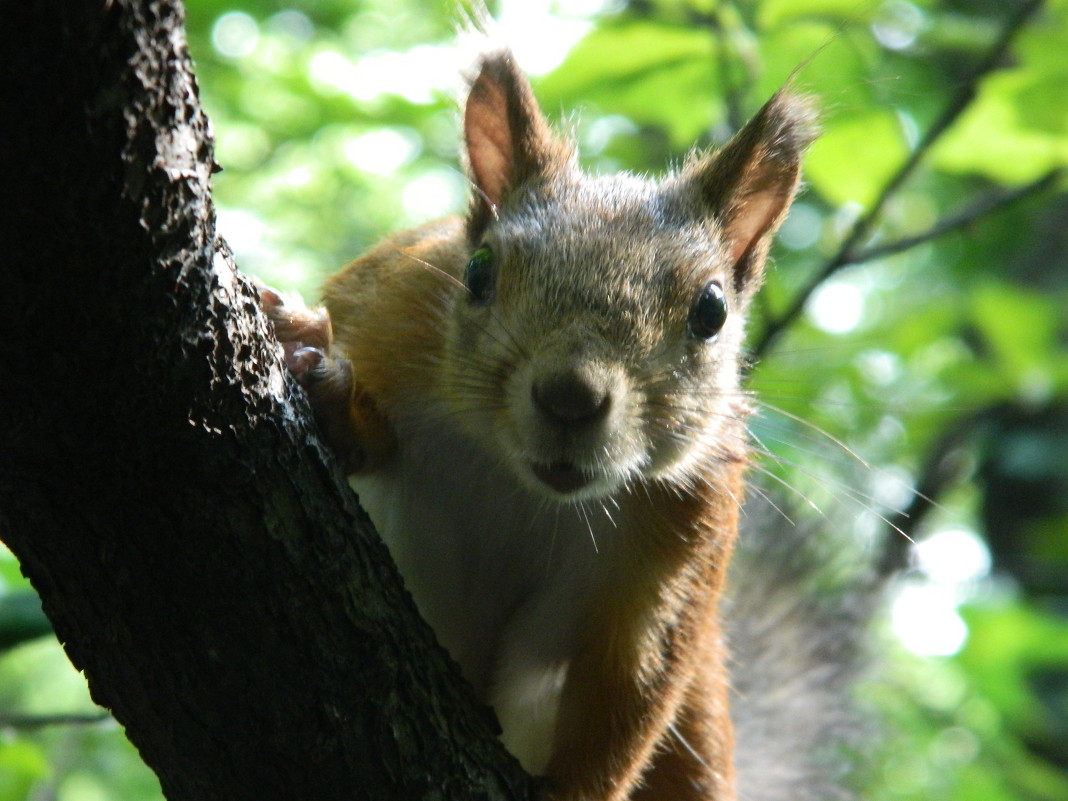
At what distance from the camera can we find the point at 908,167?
11.2 feet

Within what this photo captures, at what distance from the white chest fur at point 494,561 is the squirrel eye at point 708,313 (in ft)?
1.89

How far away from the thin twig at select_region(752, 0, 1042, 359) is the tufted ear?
100 cm

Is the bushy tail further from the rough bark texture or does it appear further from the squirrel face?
the rough bark texture

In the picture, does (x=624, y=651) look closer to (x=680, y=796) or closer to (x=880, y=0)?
(x=680, y=796)

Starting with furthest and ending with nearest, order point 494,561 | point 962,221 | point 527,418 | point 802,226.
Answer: point 802,226 → point 962,221 → point 494,561 → point 527,418

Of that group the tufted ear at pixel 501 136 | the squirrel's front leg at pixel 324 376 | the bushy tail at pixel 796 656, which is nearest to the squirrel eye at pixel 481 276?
the tufted ear at pixel 501 136

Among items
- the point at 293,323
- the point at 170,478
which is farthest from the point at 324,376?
the point at 170,478

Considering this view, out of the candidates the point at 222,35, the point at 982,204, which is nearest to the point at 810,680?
the point at 982,204

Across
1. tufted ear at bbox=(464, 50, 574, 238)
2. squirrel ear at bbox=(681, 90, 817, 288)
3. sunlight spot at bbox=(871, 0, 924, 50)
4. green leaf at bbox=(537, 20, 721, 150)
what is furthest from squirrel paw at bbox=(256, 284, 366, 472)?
sunlight spot at bbox=(871, 0, 924, 50)

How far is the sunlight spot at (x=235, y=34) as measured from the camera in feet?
12.8

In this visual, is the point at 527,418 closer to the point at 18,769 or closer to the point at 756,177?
the point at 756,177

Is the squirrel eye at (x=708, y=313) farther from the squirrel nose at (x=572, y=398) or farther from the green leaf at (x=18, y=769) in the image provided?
the green leaf at (x=18, y=769)

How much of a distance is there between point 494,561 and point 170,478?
1.52 meters

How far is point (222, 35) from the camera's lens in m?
4.32
